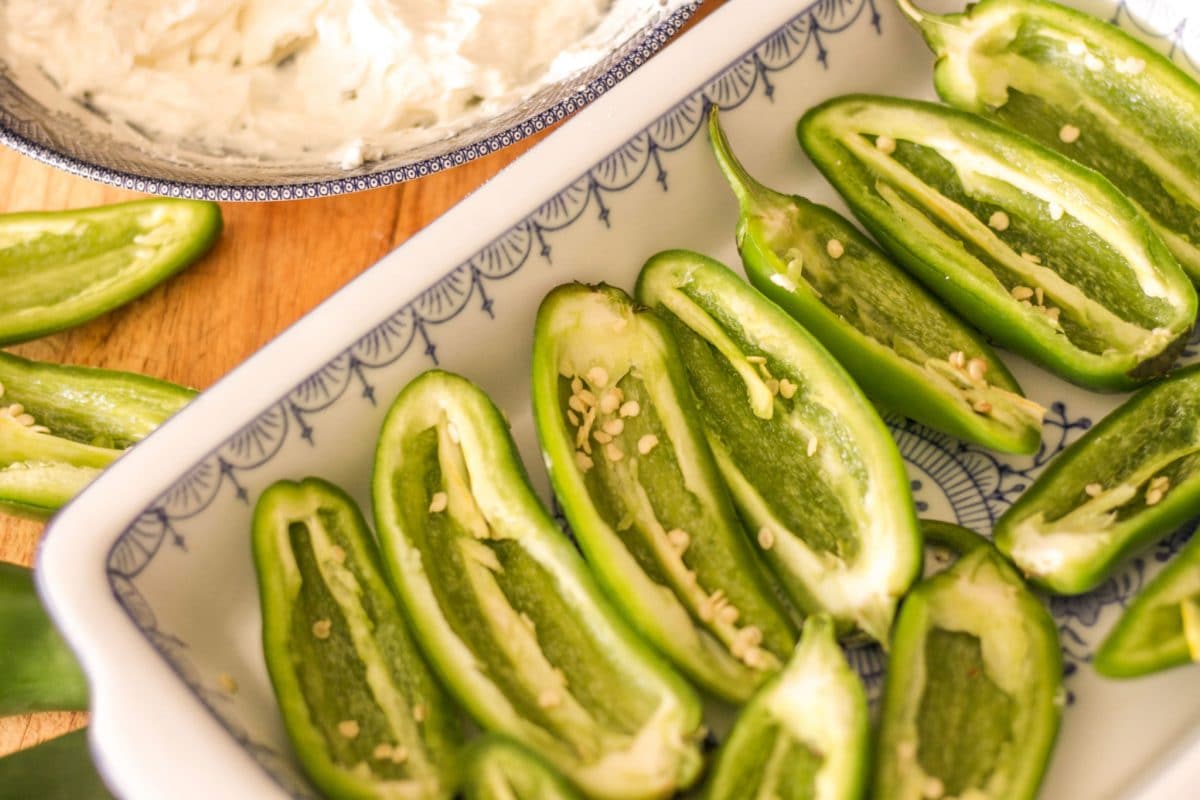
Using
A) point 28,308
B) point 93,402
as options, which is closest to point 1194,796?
point 93,402

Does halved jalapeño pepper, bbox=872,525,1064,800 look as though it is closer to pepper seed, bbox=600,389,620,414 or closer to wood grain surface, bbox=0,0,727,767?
pepper seed, bbox=600,389,620,414

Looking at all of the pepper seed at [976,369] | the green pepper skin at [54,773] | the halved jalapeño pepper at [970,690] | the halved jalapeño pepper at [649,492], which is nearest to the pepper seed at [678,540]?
the halved jalapeño pepper at [649,492]

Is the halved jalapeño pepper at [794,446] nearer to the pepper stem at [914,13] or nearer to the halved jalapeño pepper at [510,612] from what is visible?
the halved jalapeño pepper at [510,612]

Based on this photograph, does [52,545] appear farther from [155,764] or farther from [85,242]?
[85,242]

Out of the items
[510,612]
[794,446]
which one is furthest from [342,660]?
[794,446]

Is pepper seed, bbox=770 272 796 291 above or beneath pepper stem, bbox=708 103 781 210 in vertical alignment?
beneath

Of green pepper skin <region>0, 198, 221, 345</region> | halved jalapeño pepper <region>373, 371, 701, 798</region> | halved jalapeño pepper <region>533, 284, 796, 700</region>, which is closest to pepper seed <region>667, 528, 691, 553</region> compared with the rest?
halved jalapeño pepper <region>533, 284, 796, 700</region>

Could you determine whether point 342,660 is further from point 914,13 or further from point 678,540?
point 914,13
